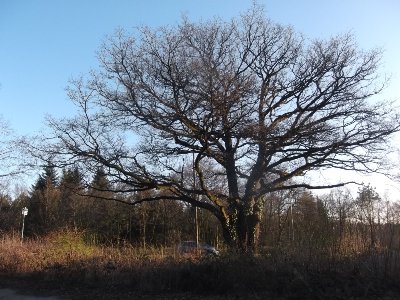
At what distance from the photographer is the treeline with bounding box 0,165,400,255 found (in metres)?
14.0

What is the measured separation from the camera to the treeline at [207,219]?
45.9ft

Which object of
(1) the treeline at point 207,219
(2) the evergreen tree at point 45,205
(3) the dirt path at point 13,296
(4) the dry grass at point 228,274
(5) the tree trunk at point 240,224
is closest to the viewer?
(4) the dry grass at point 228,274

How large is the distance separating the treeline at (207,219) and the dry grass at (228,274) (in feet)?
2.96

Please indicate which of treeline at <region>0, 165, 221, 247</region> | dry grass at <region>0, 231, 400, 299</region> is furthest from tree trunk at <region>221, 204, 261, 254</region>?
dry grass at <region>0, 231, 400, 299</region>

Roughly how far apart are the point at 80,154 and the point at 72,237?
6.36 meters

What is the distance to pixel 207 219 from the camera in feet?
110

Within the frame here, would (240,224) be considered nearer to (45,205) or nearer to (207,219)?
(207,219)

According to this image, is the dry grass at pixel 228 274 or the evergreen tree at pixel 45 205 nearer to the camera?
the dry grass at pixel 228 274

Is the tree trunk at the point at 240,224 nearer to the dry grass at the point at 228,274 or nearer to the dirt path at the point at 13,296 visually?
the dry grass at the point at 228,274

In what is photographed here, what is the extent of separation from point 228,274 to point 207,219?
21235 millimetres

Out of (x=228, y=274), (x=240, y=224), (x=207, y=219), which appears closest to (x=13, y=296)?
(x=228, y=274)

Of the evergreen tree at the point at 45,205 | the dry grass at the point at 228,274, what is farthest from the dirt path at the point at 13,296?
the evergreen tree at the point at 45,205

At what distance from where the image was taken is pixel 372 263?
12.1 m

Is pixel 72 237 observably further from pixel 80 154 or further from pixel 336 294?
pixel 336 294
